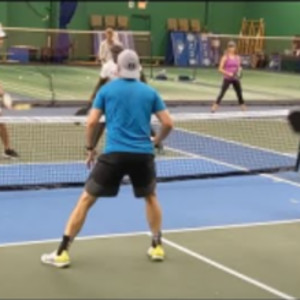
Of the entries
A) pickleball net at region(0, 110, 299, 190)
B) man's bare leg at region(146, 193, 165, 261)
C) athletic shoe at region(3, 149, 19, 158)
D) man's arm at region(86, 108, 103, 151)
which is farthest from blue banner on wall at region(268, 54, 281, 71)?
man's arm at region(86, 108, 103, 151)

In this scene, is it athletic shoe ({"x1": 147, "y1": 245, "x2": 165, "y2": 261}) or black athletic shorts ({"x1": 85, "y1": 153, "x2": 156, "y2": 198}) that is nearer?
black athletic shorts ({"x1": 85, "y1": 153, "x2": 156, "y2": 198})

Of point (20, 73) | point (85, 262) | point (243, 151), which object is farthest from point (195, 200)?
point (20, 73)

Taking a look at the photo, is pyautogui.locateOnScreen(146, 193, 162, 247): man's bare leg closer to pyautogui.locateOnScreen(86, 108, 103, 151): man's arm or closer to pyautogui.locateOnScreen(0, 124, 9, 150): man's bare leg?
pyautogui.locateOnScreen(86, 108, 103, 151): man's arm

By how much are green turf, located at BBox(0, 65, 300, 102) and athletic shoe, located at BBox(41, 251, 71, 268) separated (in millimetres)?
12764

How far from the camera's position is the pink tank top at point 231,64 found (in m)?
19.0

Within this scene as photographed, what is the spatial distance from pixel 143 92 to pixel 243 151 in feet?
23.9

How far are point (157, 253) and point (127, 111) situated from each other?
1368 millimetres

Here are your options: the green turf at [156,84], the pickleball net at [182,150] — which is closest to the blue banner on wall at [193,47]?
the green turf at [156,84]

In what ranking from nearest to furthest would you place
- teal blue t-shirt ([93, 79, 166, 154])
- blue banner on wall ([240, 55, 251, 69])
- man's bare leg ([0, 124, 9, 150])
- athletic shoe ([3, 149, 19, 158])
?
teal blue t-shirt ([93, 79, 166, 154]) → man's bare leg ([0, 124, 9, 150]) → athletic shoe ([3, 149, 19, 158]) → blue banner on wall ([240, 55, 251, 69])

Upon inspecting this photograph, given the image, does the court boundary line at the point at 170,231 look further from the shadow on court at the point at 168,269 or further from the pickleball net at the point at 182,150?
the pickleball net at the point at 182,150

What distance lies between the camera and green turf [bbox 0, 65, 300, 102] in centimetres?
2270

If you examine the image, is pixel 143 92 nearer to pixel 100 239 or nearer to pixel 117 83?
pixel 117 83

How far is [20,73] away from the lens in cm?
2847

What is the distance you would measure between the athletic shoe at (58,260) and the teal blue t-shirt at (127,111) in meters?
0.98
